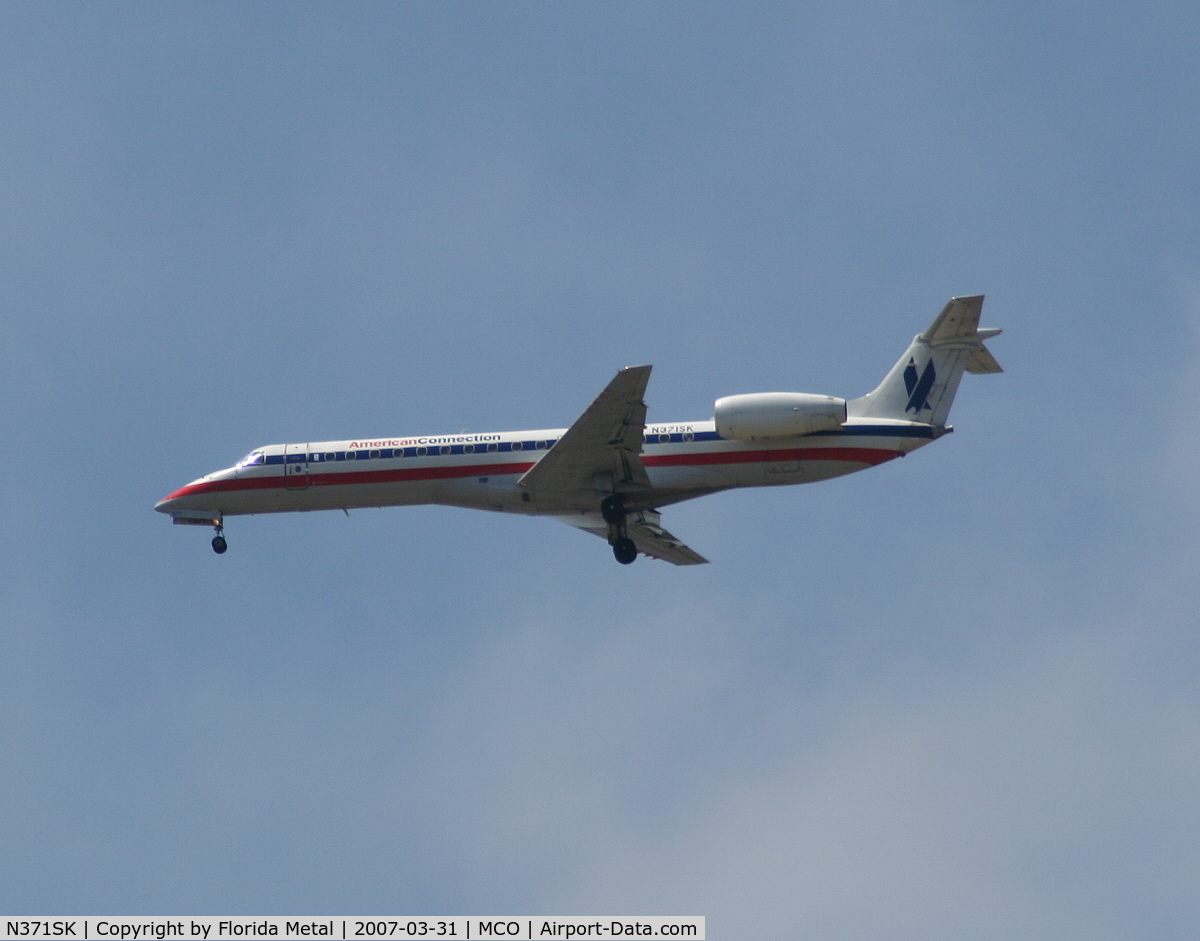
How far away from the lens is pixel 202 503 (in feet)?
135

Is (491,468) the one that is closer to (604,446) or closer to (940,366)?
(604,446)

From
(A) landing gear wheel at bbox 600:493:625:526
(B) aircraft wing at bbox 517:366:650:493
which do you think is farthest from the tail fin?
(A) landing gear wheel at bbox 600:493:625:526

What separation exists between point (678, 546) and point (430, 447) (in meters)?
7.64

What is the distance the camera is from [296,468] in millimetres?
40156

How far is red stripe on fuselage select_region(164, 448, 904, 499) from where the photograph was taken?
3712 centimetres

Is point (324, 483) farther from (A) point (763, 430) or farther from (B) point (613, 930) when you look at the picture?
(B) point (613, 930)

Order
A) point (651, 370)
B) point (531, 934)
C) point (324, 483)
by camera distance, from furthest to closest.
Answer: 1. point (324, 483)
2. point (651, 370)
3. point (531, 934)

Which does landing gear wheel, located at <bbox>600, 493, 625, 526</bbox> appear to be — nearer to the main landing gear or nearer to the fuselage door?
the main landing gear

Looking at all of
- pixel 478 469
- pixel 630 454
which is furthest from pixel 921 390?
pixel 478 469

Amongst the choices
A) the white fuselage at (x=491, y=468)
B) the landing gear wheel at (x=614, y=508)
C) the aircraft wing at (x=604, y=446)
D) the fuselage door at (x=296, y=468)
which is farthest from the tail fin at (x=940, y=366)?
the fuselage door at (x=296, y=468)

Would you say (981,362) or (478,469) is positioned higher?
(981,362)

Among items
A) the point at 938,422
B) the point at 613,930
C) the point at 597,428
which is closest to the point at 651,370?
the point at 597,428

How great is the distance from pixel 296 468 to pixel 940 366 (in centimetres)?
1690

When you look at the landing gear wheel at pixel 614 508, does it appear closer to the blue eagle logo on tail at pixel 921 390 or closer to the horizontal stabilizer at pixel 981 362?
the blue eagle logo on tail at pixel 921 390
